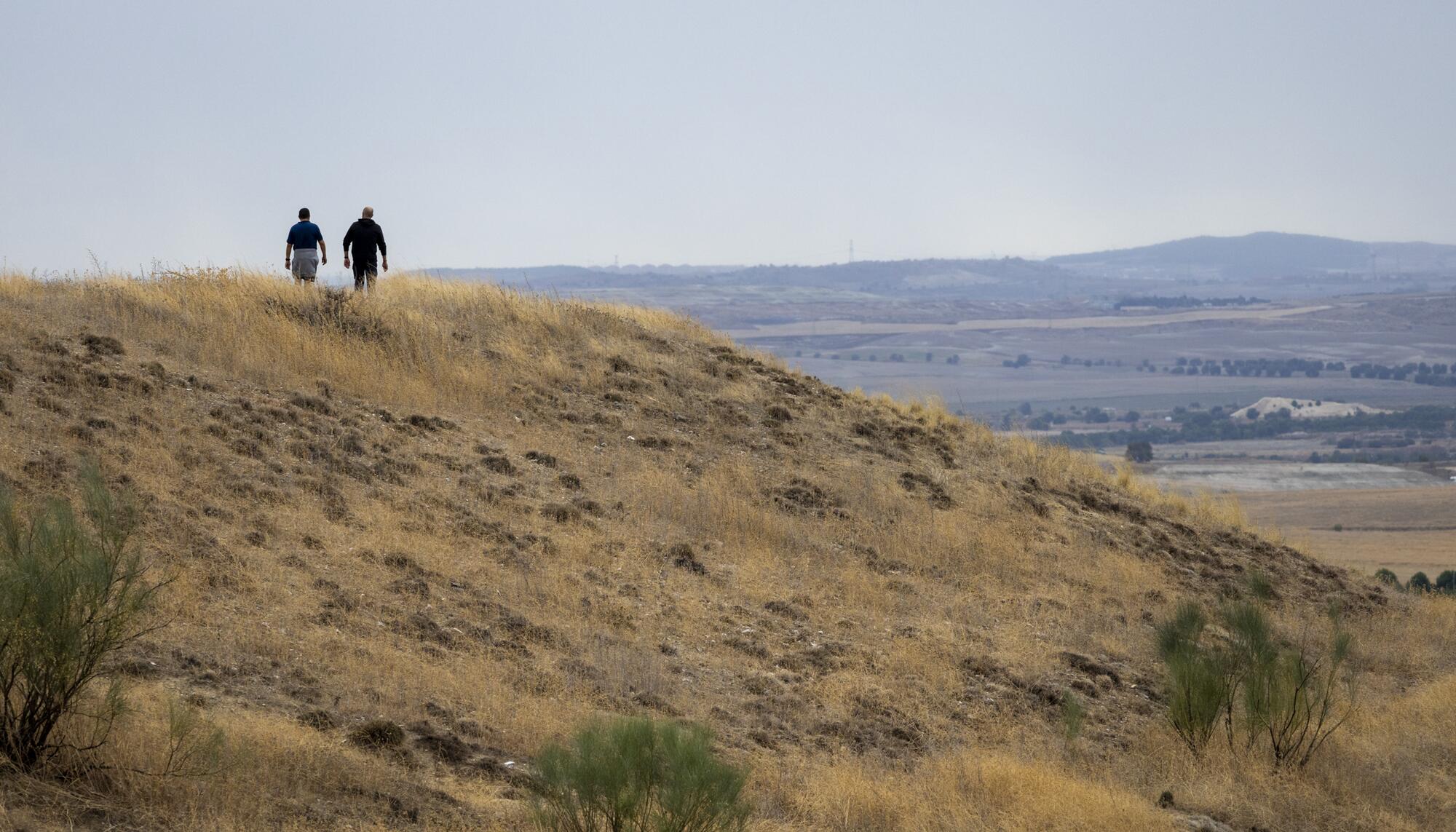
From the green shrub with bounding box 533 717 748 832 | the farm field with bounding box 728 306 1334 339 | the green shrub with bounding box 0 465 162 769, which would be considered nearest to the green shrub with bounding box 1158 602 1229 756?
the green shrub with bounding box 533 717 748 832

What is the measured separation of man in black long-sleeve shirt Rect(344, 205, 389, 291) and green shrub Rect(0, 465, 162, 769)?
993 centimetres

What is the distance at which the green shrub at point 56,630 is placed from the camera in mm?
5609

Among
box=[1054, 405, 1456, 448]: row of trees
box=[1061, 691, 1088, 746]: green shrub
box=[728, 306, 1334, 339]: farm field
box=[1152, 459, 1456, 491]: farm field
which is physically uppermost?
box=[1061, 691, 1088, 746]: green shrub

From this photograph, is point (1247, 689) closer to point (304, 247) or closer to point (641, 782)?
point (641, 782)

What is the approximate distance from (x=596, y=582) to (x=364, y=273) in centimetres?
731

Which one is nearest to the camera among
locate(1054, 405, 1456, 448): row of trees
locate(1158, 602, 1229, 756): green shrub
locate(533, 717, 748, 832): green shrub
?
locate(533, 717, 748, 832): green shrub

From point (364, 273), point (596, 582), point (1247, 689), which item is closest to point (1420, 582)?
point (1247, 689)

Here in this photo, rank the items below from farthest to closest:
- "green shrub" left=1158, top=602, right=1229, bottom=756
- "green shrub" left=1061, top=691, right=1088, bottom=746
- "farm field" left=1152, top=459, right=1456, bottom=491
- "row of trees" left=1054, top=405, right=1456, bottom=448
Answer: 1. "row of trees" left=1054, top=405, right=1456, bottom=448
2. "farm field" left=1152, top=459, right=1456, bottom=491
3. "green shrub" left=1158, top=602, right=1229, bottom=756
4. "green shrub" left=1061, top=691, right=1088, bottom=746

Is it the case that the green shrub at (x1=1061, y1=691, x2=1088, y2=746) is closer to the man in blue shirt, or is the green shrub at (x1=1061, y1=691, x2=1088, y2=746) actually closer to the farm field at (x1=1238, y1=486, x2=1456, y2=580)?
the man in blue shirt

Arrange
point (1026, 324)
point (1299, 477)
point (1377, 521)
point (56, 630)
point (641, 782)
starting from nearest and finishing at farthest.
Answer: point (641, 782), point (56, 630), point (1377, 521), point (1299, 477), point (1026, 324)

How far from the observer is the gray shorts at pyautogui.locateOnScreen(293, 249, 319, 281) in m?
15.3

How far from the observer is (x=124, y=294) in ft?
48.1

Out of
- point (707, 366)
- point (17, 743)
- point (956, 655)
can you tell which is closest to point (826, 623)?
point (956, 655)

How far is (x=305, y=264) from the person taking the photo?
50.5 ft
